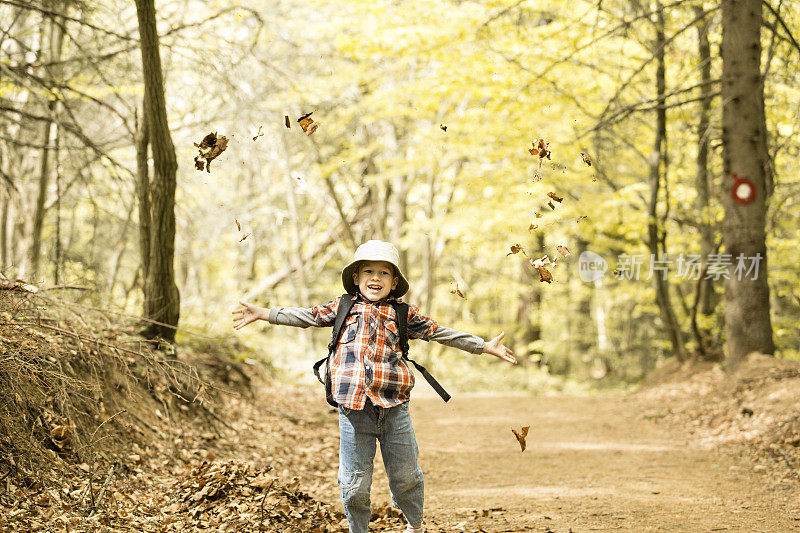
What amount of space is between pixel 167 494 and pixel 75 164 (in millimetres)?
6196

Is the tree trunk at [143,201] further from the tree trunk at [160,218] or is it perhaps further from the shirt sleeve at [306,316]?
the shirt sleeve at [306,316]

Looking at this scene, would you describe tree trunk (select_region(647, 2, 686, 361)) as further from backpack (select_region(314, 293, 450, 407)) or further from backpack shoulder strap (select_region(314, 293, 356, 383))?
backpack shoulder strap (select_region(314, 293, 356, 383))

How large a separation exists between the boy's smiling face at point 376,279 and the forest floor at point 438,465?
1503mm

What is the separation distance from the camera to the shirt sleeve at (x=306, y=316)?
4.17 metres

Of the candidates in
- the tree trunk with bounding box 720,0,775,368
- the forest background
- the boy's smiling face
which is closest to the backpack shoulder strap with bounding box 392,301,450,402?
the boy's smiling face

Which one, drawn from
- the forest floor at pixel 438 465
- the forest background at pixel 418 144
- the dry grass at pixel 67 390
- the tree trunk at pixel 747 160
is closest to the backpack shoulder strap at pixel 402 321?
the forest floor at pixel 438 465

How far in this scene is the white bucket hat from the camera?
412cm

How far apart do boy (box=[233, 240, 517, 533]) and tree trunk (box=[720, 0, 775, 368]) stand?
6654 millimetres

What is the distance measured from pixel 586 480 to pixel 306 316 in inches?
141

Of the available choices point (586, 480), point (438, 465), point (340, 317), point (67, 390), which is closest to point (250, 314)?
point (340, 317)

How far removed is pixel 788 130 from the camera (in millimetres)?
12945

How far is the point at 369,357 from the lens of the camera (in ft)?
13.1

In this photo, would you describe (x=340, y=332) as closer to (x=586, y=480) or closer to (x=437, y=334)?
(x=437, y=334)

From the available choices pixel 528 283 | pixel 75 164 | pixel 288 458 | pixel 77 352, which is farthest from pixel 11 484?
pixel 528 283
